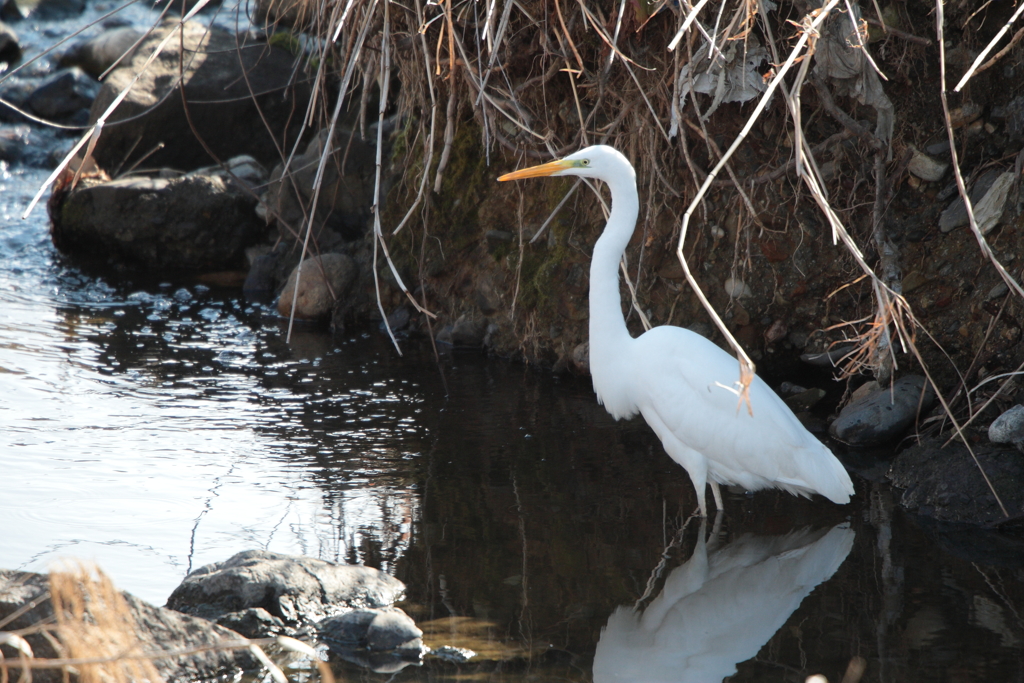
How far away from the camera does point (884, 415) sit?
3.98m

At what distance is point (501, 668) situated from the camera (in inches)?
94.4

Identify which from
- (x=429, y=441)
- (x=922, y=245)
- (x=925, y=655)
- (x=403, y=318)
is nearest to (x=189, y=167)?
(x=403, y=318)

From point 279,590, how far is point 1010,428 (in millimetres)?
2671

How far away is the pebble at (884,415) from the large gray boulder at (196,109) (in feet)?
17.5

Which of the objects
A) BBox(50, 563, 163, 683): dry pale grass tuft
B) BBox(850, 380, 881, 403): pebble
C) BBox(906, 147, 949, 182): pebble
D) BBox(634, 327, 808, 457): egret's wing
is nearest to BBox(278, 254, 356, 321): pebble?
BBox(634, 327, 808, 457): egret's wing

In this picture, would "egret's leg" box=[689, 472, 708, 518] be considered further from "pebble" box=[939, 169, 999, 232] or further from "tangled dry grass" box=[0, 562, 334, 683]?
"tangled dry grass" box=[0, 562, 334, 683]

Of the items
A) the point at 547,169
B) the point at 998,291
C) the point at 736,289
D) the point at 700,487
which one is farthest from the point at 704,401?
the point at 998,291

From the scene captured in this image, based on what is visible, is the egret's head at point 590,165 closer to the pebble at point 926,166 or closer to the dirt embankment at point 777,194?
the dirt embankment at point 777,194

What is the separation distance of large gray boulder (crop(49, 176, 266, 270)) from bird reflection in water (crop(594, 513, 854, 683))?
4611 mm

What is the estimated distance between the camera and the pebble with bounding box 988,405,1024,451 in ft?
11.0

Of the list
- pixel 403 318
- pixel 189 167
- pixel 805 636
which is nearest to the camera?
pixel 805 636

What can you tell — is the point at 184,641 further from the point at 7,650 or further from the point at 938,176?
the point at 938,176

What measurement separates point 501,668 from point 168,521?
4.60 feet

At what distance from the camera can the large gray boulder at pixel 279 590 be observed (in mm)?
2557
